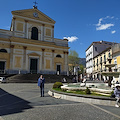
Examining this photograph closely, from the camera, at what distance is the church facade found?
26812mm

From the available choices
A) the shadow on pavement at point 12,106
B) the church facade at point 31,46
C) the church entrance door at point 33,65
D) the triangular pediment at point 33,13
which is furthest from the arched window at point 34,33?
the shadow on pavement at point 12,106

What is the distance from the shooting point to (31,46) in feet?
95.6

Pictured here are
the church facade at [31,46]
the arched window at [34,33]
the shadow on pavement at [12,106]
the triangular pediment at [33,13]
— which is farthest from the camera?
the arched window at [34,33]

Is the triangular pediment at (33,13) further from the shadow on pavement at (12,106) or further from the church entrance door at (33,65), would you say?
the shadow on pavement at (12,106)

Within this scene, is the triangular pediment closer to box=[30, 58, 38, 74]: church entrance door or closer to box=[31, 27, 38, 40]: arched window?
box=[31, 27, 38, 40]: arched window

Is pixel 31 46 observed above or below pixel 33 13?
below

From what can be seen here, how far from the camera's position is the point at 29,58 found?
28938mm

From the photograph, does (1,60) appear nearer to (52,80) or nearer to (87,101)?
(52,80)

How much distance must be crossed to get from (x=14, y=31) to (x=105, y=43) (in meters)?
41.9

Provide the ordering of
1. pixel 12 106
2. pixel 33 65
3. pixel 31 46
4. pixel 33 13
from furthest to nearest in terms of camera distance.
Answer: pixel 33 13 < pixel 33 65 < pixel 31 46 < pixel 12 106

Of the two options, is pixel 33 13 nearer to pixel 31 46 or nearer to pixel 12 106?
pixel 31 46

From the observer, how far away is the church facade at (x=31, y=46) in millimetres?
26812

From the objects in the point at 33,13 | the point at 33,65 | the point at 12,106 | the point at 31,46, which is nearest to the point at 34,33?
the point at 31,46

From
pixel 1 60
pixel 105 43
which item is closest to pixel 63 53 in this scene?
pixel 1 60
